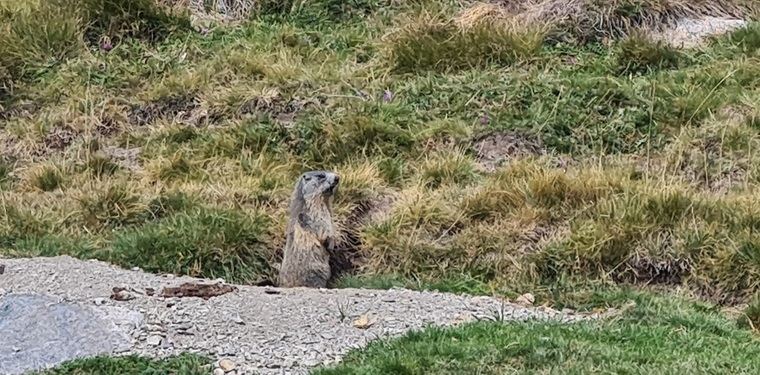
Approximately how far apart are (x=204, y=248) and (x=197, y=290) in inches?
43.4

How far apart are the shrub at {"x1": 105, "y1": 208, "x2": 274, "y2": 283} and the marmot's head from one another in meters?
0.64

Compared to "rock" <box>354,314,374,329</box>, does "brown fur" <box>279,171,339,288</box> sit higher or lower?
lower

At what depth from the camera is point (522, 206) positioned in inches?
303

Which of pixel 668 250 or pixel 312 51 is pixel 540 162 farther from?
pixel 312 51

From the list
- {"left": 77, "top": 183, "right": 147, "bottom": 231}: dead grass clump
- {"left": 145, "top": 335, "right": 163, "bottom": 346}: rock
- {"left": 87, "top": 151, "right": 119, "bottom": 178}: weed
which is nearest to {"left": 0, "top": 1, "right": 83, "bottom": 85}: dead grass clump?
{"left": 87, "top": 151, "right": 119, "bottom": 178}: weed

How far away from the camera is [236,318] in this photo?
5734 millimetres

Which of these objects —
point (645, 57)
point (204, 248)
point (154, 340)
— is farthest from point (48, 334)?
Answer: point (645, 57)

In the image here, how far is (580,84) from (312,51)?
9.32 feet

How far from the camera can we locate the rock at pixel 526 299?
6596mm

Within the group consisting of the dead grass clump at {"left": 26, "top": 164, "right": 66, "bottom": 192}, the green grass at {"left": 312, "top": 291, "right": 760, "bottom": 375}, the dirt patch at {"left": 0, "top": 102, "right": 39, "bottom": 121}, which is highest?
the green grass at {"left": 312, "top": 291, "right": 760, "bottom": 375}

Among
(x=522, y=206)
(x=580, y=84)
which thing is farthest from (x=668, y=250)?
(x=580, y=84)

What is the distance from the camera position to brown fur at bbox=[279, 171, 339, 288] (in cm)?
695

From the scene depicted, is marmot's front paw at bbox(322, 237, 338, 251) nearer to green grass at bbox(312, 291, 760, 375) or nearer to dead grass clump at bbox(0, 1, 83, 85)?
green grass at bbox(312, 291, 760, 375)

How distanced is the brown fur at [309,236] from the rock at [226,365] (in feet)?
5.55
